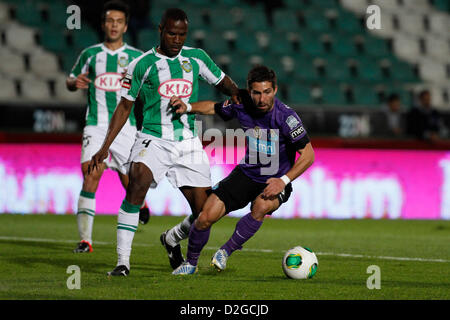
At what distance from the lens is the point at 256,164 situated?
627 centimetres

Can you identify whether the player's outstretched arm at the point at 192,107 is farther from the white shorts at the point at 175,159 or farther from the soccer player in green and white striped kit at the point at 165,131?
the white shorts at the point at 175,159

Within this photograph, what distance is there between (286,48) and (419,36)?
13.2 ft

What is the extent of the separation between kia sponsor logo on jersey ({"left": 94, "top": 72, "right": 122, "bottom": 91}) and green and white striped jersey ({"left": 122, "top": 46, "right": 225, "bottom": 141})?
181 centimetres

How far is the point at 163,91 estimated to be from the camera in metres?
6.18

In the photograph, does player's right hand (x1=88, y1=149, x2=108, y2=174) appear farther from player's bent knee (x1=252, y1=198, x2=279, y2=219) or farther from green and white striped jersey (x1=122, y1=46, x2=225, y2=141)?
player's bent knee (x1=252, y1=198, x2=279, y2=219)

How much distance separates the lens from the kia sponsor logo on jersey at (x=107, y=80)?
801cm

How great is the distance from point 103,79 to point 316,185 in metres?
5.05

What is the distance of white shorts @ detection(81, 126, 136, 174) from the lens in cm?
781

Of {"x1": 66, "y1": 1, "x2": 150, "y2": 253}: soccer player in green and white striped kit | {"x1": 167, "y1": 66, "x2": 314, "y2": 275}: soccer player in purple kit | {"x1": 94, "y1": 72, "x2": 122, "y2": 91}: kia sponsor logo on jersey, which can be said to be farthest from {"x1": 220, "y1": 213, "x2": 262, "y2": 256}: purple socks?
{"x1": 94, "y1": 72, "x2": 122, "y2": 91}: kia sponsor logo on jersey

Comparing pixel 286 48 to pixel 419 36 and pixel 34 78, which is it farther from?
pixel 34 78

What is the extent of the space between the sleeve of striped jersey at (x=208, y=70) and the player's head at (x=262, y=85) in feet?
1.74

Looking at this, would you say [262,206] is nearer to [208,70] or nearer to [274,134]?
[274,134]
